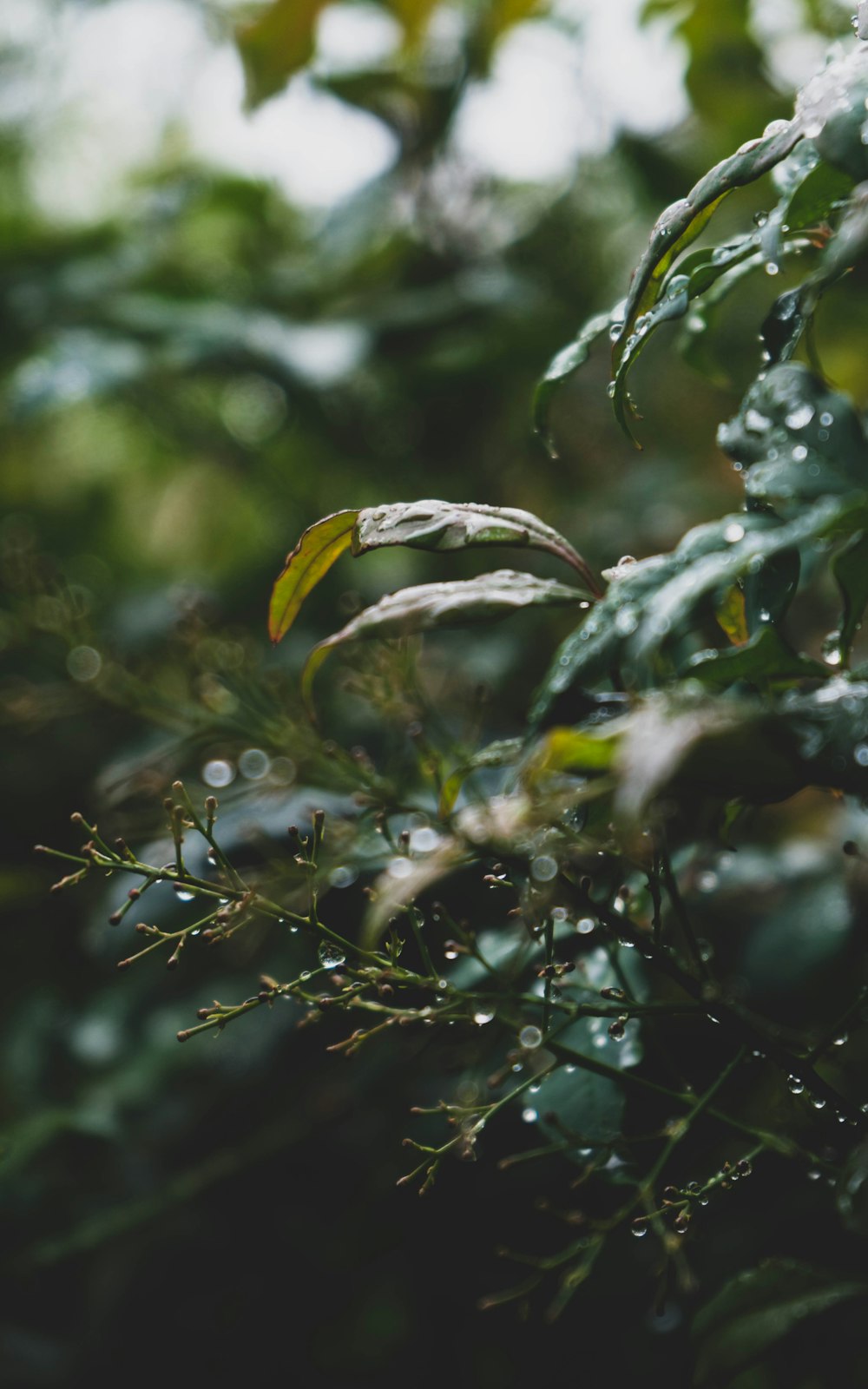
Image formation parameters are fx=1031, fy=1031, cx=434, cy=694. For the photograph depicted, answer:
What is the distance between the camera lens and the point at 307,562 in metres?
0.51

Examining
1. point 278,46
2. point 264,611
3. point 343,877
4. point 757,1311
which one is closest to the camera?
point 757,1311

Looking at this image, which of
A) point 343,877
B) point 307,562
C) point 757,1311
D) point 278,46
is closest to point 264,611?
point 278,46

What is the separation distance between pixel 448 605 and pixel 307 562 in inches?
3.8

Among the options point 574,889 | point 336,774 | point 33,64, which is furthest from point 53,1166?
point 33,64

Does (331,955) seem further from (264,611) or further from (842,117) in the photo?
(264,611)

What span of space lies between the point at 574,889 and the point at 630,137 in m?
1.34

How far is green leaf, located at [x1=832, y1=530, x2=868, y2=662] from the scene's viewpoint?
1.37ft

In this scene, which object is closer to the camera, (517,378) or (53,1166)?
(53,1166)

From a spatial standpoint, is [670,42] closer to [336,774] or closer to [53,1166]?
[336,774]

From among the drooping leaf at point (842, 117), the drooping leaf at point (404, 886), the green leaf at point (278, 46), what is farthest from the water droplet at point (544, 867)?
the green leaf at point (278, 46)

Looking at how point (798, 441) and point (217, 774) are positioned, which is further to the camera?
point (217, 774)

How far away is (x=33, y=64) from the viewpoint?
1.91 metres

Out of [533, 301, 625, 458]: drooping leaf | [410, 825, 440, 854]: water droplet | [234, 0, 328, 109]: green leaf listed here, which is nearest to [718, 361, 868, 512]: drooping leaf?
[533, 301, 625, 458]: drooping leaf

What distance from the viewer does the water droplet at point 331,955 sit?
0.49m
